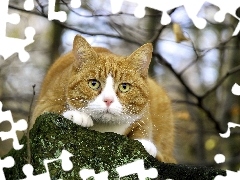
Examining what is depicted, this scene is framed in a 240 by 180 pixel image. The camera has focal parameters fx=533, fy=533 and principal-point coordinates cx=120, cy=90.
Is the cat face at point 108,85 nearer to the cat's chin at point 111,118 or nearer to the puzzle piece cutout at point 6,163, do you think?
the cat's chin at point 111,118

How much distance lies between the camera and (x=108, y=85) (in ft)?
9.41

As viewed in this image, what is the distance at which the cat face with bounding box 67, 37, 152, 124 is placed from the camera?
9.37 feet

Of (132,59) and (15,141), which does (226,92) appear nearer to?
(132,59)

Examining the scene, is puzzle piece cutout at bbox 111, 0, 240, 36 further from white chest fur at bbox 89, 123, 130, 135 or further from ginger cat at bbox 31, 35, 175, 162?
white chest fur at bbox 89, 123, 130, 135

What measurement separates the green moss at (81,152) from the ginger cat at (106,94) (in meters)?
0.29

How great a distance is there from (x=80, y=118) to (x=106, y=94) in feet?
0.69

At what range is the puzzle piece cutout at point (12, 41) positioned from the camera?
101 inches

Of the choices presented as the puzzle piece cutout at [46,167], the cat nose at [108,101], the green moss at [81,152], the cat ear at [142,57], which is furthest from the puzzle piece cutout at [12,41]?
the cat ear at [142,57]

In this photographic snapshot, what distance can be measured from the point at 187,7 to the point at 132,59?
0.43 m

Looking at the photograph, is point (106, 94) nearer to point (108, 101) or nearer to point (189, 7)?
point (108, 101)

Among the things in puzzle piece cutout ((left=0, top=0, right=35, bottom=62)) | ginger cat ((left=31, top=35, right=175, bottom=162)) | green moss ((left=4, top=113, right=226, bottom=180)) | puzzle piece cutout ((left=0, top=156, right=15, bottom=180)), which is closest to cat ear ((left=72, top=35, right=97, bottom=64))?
ginger cat ((left=31, top=35, right=175, bottom=162))

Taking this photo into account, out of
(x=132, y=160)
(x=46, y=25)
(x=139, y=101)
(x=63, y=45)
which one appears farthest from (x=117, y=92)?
(x=46, y=25)

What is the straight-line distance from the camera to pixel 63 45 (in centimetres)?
529
